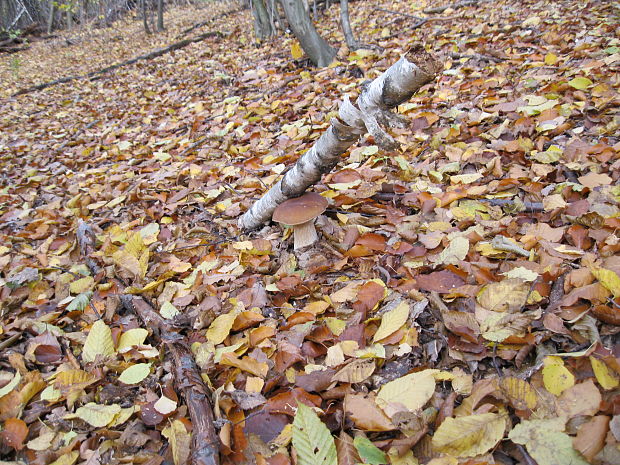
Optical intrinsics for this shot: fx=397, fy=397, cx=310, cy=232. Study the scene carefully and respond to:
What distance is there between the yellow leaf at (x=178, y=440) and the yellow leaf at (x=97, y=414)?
26 centimetres

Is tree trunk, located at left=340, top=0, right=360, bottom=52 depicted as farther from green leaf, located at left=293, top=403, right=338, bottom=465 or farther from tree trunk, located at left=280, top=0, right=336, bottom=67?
green leaf, located at left=293, top=403, right=338, bottom=465

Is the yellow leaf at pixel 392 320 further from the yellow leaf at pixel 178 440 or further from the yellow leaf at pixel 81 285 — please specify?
the yellow leaf at pixel 81 285

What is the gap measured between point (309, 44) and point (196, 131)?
2250mm

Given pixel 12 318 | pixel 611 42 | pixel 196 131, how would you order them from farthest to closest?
pixel 196 131, pixel 611 42, pixel 12 318

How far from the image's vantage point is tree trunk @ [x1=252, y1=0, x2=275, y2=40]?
7.97 metres

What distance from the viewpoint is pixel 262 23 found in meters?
8.10

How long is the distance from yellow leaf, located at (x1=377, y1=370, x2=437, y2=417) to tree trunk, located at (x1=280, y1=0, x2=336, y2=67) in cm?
533

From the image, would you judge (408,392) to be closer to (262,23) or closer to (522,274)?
(522,274)

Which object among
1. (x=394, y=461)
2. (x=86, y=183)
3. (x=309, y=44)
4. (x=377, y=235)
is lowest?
(x=394, y=461)

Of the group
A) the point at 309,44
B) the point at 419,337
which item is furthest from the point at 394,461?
the point at 309,44

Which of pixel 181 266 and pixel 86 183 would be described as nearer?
pixel 181 266

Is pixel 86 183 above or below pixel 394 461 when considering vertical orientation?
above

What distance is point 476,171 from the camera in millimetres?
2963

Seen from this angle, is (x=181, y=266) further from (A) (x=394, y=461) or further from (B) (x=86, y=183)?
(B) (x=86, y=183)
